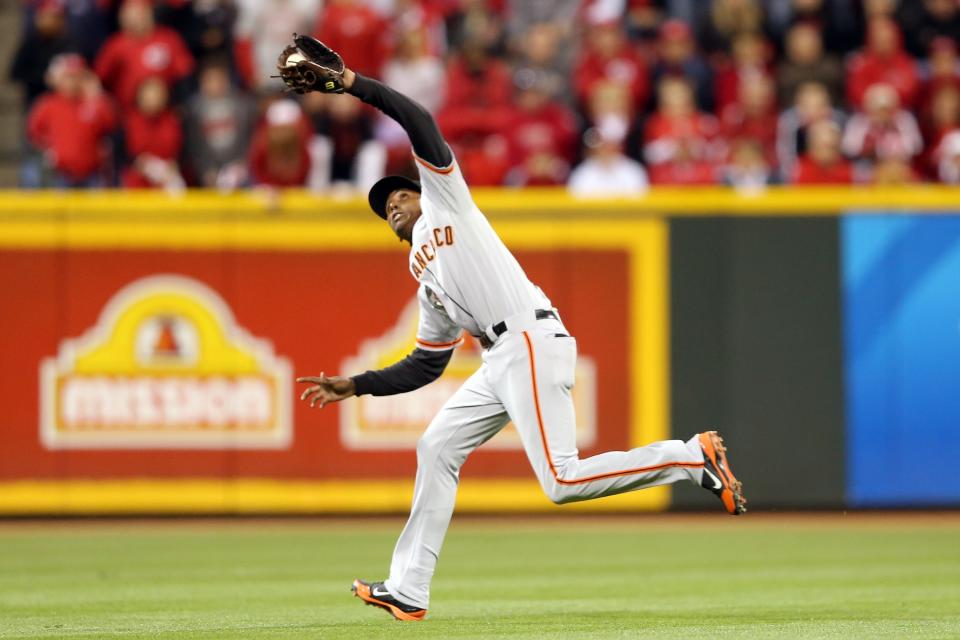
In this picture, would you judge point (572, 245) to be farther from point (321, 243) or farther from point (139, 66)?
point (139, 66)

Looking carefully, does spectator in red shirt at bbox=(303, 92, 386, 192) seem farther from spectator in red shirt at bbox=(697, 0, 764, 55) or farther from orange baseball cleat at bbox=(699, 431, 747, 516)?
orange baseball cleat at bbox=(699, 431, 747, 516)

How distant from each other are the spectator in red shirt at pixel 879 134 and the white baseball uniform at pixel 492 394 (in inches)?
296

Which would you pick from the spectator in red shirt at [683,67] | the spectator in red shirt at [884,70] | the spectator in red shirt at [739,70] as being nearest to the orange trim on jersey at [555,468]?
the spectator in red shirt at [683,67]

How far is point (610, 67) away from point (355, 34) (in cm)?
242


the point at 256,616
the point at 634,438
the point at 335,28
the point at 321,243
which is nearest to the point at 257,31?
the point at 335,28

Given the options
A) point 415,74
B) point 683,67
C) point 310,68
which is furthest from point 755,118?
point 310,68

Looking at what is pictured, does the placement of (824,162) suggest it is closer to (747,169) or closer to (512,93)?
(747,169)

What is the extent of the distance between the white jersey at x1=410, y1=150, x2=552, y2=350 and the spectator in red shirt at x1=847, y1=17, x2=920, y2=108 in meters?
8.86

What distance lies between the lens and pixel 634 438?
497 inches

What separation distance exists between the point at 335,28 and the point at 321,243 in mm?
3079

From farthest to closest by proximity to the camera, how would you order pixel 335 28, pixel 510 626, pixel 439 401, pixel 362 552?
1. pixel 335 28
2. pixel 439 401
3. pixel 362 552
4. pixel 510 626

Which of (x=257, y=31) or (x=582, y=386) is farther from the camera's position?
(x=257, y=31)

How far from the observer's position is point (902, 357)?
12.6 metres

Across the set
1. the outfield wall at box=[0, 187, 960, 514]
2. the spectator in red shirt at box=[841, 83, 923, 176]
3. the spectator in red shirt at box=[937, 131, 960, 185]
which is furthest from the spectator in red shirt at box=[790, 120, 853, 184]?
the spectator in red shirt at box=[937, 131, 960, 185]
